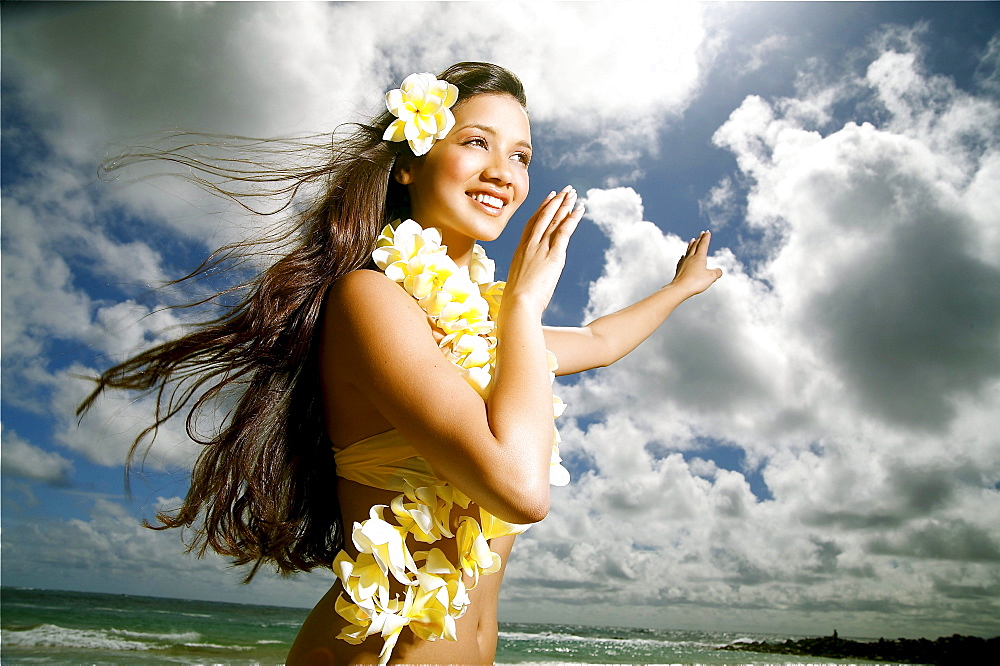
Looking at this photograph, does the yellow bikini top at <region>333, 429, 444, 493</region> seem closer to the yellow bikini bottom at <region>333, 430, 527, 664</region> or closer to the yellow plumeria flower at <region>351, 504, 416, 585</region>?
the yellow bikini bottom at <region>333, 430, 527, 664</region>

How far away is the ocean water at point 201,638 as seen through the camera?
13626 mm

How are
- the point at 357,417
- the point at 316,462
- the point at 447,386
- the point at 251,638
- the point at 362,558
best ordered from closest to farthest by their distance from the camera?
the point at 447,386, the point at 362,558, the point at 357,417, the point at 316,462, the point at 251,638

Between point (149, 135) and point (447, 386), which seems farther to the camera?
point (149, 135)

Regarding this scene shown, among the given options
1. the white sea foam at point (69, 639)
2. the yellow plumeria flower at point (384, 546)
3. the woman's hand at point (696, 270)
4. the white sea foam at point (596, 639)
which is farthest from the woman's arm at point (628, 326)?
the white sea foam at point (596, 639)

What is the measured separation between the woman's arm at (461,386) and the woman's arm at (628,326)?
83cm

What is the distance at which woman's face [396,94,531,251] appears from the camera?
6.65 feet

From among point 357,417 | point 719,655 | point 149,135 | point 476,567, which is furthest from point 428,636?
point 719,655

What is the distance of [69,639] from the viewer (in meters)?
14.7

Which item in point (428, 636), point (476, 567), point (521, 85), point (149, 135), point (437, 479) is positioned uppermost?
point (521, 85)

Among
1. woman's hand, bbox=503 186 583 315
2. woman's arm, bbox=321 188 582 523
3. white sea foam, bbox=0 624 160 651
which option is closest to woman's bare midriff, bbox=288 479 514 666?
woman's arm, bbox=321 188 582 523

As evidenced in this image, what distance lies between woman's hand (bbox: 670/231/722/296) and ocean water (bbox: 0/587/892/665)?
12.3m

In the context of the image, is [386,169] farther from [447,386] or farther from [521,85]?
[447,386]

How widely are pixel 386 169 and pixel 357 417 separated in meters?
0.82

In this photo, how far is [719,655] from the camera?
1655cm
